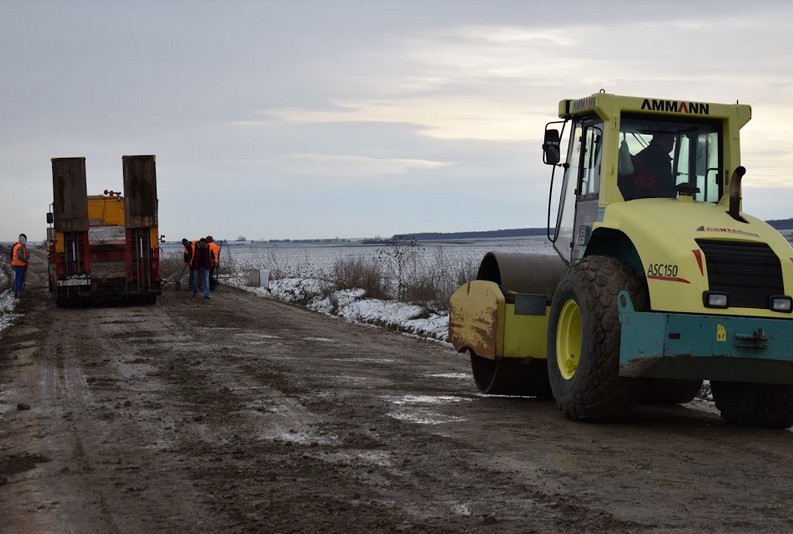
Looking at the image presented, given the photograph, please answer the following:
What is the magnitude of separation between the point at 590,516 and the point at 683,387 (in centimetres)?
487

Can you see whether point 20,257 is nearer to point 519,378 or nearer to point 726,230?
point 519,378

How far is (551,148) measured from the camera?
10.4 meters

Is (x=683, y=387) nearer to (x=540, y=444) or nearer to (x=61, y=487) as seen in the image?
(x=540, y=444)

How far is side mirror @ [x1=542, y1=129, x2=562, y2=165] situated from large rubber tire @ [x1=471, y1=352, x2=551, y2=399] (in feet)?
6.76

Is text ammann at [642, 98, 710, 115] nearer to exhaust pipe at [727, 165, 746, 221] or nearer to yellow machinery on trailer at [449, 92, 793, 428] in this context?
yellow machinery on trailer at [449, 92, 793, 428]

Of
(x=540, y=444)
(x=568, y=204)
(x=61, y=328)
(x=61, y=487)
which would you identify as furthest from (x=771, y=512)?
(x=61, y=328)

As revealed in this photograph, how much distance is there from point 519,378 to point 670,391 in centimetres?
155

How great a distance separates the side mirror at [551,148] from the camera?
10.4m

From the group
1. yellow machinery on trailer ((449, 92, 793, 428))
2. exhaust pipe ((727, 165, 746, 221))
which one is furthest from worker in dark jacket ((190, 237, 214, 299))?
exhaust pipe ((727, 165, 746, 221))

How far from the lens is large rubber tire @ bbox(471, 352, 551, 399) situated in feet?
36.2

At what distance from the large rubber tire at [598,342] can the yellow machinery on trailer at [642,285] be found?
0.04 ft

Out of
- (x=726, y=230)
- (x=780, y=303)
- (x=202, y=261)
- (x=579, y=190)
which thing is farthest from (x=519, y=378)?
(x=202, y=261)

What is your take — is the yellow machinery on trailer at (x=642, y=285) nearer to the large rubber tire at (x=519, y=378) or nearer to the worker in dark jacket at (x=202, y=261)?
the large rubber tire at (x=519, y=378)

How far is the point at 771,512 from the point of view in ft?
20.6
